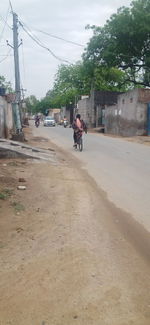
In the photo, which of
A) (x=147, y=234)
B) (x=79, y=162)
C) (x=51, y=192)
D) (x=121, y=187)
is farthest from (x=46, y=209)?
(x=79, y=162)

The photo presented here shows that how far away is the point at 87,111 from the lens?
48094 mm

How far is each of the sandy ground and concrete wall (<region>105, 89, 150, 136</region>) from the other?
66.4 ft

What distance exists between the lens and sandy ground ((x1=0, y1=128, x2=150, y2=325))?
9.97 ft

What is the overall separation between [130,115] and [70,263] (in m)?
24.9

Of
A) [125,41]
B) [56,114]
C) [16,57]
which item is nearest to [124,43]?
[125,41]

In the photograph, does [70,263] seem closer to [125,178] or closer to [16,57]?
[125,178]

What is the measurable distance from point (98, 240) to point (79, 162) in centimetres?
780

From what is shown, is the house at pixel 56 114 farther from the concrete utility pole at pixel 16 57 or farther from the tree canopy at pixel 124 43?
the concrete utility pole at pixel 16 57

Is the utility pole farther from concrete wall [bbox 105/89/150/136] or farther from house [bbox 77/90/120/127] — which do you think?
house [bbox 77/90/120/127]

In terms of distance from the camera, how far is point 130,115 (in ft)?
92.0

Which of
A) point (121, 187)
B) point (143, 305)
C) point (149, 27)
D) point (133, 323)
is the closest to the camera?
point (133, 323)

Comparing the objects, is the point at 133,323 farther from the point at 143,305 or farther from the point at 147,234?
the point at 147,234

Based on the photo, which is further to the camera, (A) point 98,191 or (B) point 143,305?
(A) point 98,191

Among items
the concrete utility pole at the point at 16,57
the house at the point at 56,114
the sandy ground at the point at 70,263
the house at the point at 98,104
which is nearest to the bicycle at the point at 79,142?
the concrete utility pole at the point at 16,57
